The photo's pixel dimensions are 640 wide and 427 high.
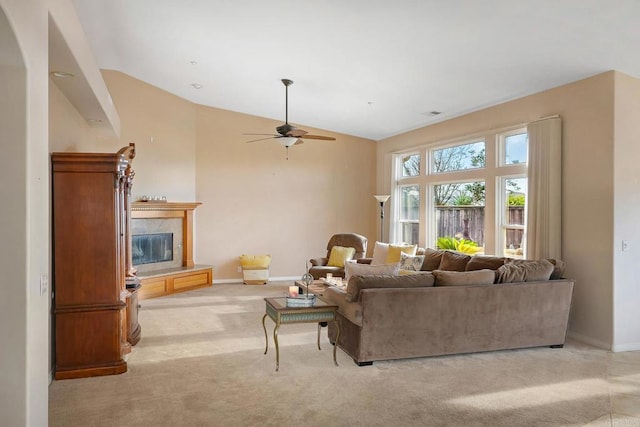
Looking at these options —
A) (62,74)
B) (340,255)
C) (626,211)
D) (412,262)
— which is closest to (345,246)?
(340,255)

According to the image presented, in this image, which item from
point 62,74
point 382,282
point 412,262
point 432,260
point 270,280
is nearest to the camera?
point 62,74

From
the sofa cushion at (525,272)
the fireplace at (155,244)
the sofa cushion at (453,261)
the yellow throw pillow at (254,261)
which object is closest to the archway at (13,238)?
the sofa cushion at (525,272)

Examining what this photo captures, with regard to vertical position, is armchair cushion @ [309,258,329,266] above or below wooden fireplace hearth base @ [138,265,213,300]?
above

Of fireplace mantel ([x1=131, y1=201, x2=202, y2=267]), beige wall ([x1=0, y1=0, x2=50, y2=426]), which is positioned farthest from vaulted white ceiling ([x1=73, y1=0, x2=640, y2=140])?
beige wall ([x1=0, y1=0, x2=50, y2=426])

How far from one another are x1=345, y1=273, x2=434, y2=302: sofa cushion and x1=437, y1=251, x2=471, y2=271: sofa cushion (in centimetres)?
184

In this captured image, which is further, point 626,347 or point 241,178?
point 241,178

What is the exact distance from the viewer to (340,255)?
8.23m

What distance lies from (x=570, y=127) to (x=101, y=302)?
5.30 m

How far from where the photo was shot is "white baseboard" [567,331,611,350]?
492cm

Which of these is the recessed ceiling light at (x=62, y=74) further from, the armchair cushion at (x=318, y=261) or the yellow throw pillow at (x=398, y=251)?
the yellow throw pillow at (x=398, y=251)

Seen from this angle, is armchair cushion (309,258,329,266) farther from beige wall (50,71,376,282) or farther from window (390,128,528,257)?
window (390,128,528,257)

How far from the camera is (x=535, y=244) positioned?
5.60m

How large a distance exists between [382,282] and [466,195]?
3.55 metres

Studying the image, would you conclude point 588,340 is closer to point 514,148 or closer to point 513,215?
point 513,215
